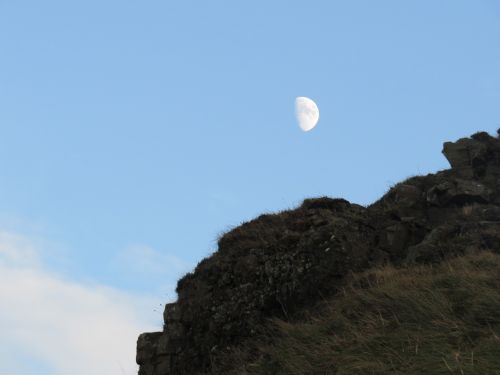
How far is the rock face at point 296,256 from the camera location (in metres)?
13.0

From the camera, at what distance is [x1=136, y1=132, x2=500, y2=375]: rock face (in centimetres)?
1298

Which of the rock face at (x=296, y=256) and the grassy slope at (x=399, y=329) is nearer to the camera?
the grassy slope at (x=399, y=329)

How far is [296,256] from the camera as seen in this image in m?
13.6

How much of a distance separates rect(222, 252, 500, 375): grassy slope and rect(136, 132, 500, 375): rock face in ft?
2.62

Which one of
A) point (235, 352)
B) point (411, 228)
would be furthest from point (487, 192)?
point (235, 352)

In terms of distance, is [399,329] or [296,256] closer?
[399,329]

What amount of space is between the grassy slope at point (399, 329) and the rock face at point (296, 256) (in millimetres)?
799

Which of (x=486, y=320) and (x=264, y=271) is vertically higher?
(x=264, y=271)

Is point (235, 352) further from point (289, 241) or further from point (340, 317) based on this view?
point (289, 241)

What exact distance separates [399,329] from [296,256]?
405 centimetres

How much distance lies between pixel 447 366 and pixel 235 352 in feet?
16.3

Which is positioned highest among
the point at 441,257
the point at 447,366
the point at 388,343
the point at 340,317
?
the point at 441,257

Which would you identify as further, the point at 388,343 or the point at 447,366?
the point at 388,343

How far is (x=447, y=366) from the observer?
7941 millimetres
